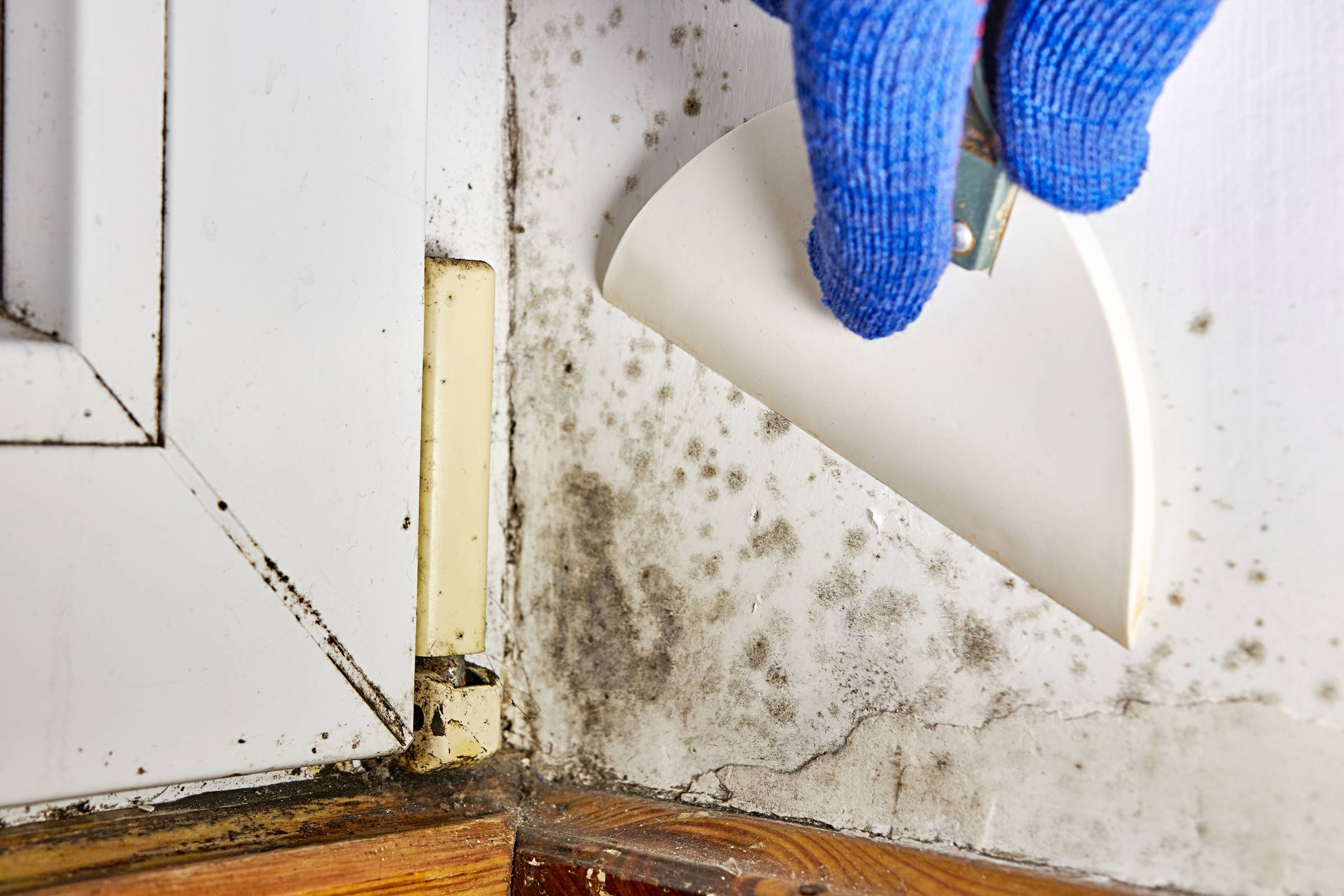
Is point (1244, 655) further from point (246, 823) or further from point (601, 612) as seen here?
point (246, 823)

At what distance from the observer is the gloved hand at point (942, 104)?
0.51 metres

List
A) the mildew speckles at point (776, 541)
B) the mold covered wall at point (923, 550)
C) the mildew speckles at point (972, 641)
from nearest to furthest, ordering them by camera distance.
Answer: the mold covered wall at point (923, 550), the mildew speckles at point (972, 641), the mildew speckles at point (776, 541)

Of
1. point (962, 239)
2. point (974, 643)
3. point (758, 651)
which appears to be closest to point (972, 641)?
point (974, 643)

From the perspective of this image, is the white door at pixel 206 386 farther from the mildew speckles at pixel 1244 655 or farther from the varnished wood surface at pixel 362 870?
the mildew speckles at pixel 1244 655

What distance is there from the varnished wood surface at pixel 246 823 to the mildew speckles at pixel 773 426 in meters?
0.46

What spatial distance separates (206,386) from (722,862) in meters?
0.58

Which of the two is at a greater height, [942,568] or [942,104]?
[942,104]

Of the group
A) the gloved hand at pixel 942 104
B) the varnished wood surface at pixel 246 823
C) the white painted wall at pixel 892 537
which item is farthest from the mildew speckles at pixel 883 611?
the varnished wood surface at pixel 246 823

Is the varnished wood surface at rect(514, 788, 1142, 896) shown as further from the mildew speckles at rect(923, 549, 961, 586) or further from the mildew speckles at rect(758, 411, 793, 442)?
the mildew speckles at rect(758, 411, 793, 442)

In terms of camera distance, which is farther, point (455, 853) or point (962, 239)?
point (455, 853)

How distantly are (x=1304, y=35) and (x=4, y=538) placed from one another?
97 centimetres

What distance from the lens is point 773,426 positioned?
0.86 meters

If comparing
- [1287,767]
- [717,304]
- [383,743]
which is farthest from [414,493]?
[1287,767]

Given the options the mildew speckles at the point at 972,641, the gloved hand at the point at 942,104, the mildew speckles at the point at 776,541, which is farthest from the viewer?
the mildew speckles at the point at 776,541
